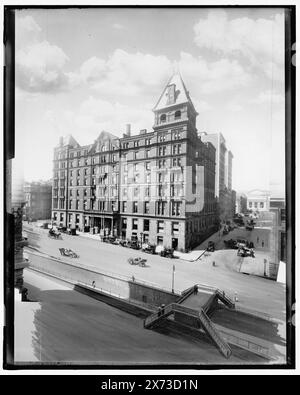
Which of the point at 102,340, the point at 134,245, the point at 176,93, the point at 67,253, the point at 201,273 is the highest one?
the point at 176,93

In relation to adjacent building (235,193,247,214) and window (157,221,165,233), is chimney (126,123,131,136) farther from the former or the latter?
adjacent building (235,193,247,214)

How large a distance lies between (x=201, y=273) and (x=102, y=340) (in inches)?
105

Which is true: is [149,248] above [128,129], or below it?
below

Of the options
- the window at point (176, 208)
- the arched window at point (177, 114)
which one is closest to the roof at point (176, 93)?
the arched window at point (177, 114)

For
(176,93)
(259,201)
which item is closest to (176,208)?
(259,201)

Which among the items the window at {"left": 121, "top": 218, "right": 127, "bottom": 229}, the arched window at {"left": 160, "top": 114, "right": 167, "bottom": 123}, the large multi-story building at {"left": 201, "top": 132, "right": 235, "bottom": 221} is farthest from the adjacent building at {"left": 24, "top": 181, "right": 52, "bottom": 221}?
the large multi-story building at {"left": 201, "top": 132, "right": 235, "bottom": 221}

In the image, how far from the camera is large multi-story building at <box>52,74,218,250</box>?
5324 millimetres

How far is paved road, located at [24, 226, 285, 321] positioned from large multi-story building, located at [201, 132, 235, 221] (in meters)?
1.07

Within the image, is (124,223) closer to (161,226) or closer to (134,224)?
(134,224)

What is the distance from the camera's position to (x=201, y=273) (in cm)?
537

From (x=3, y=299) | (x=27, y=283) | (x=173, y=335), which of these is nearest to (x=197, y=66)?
(x=173, y=335)

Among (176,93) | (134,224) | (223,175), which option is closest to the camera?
(176,93)
